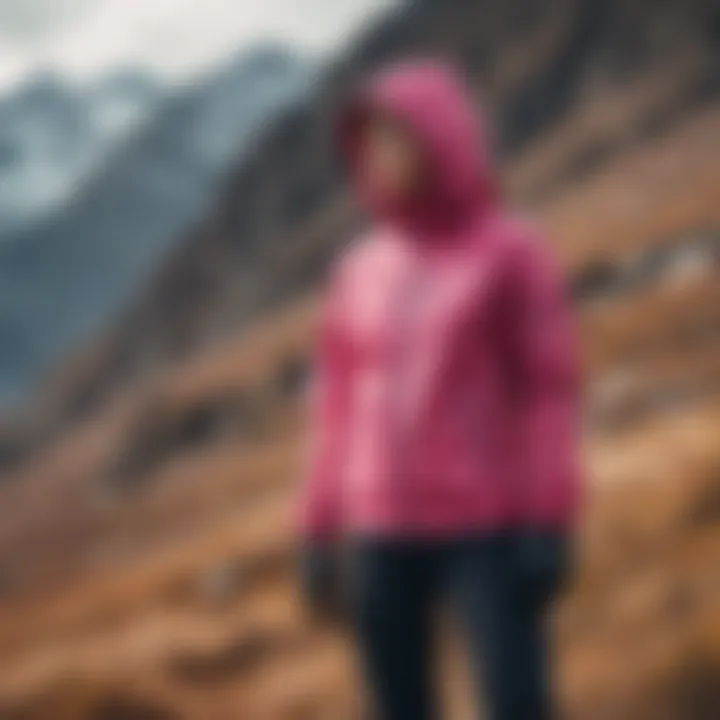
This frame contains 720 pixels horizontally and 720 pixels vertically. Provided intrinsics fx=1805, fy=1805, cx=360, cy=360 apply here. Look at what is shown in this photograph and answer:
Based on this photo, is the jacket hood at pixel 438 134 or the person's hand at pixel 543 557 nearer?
the person's hand at pixel 543 557

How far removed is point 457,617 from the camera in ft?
18.7

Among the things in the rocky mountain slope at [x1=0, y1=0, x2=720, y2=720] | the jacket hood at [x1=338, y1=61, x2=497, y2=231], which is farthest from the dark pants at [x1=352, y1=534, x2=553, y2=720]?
the jacket hood at [x1=338, y1=61, x2=497, y2=231]

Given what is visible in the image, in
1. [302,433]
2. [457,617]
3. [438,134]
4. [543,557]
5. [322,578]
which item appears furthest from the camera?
[302,433]

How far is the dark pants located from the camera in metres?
5.52

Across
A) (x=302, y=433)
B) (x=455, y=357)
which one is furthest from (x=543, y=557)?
(x=302, y=433)

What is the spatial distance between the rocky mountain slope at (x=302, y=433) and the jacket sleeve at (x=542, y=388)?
0.58 meters

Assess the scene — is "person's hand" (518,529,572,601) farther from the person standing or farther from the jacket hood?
the jacket hood

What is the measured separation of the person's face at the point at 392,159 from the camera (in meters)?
5.62

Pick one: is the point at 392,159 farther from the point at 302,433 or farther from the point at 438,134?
the point at 302,433

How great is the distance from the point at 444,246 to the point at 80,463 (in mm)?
138079

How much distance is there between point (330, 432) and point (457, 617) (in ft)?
2.41

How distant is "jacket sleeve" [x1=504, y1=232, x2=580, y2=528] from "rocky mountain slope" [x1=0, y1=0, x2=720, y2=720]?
58cm

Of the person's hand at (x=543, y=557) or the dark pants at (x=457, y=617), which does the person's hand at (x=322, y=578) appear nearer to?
the dark pants at (x=457, y=617)

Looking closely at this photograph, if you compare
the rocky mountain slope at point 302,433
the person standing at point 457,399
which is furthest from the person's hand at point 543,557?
the rocky mountain slope at point 302,433
